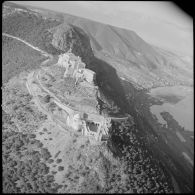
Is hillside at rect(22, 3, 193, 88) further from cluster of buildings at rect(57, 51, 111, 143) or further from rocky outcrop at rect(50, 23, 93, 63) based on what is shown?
cluster of buildings at rect(57, 51, 111, 143)

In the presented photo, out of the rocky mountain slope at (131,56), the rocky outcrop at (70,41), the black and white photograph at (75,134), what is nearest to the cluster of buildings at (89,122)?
the black and white photograph at (75,134)

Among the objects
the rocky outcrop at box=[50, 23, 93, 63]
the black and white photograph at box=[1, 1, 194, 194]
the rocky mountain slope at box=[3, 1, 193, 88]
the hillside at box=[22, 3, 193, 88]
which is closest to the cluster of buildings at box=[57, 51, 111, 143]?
the black and white photograph at box=[1, 1, 194, 194]

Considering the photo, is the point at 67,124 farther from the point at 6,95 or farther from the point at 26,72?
the point at 26,72

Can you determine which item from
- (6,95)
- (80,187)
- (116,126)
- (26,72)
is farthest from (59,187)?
(26,72)

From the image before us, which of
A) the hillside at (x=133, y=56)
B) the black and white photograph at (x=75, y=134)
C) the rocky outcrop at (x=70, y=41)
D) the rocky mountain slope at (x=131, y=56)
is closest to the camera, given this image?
the black and white photograph at (x=75, y=134)

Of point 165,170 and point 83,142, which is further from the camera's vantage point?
point 165,170

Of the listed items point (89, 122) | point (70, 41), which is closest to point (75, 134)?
point (89, 122)

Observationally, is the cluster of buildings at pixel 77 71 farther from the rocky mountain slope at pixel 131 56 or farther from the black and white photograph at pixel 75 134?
the rocky mountain slope at pixel 131 56

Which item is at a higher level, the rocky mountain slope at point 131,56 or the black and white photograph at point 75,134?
the black and white photograph at point 75,134
